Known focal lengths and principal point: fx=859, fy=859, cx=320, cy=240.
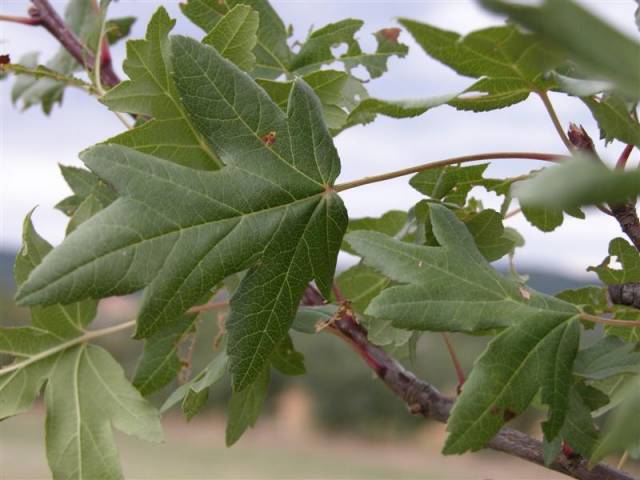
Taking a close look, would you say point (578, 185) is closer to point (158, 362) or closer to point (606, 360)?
point (606, 360)

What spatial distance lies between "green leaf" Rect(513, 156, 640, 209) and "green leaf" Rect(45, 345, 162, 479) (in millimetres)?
921

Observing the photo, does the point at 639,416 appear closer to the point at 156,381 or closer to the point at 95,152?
the point at 95,152

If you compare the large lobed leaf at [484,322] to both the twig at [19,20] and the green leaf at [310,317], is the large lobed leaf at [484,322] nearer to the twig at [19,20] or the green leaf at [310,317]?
the green leaf at [310,317]

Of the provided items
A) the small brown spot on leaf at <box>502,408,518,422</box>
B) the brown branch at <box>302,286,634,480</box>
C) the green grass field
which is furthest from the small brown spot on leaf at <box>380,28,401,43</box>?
the green grass field

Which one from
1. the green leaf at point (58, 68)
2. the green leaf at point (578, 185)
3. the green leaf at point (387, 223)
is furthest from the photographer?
the green leaf at point (58, 68)


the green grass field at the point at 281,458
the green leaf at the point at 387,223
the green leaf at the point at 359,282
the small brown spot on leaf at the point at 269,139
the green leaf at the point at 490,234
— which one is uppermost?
the small brown spot on leaf at the point at 269,139

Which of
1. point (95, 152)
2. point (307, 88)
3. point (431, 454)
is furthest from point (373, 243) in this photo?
point (431, 454)

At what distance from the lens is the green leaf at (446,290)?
3.52 ft

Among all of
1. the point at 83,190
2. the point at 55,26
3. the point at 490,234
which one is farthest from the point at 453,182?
the point at 55,26

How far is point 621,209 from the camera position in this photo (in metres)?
1.16

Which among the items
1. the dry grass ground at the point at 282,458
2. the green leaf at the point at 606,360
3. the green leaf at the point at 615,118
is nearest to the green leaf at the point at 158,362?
the green leaf at the point at 606,360

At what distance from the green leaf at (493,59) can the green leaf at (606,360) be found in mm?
355

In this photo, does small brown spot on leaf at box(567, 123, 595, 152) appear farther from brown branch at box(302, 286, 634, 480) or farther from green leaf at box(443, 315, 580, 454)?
brown branch at box(302, 286, 634, 480)

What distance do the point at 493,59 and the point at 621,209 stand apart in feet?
0.92
